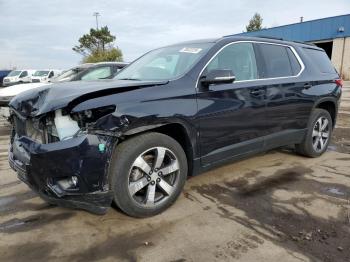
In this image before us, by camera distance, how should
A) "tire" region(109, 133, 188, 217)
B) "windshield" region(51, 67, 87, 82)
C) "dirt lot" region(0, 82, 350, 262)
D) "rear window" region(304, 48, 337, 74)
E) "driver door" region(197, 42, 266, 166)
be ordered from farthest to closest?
"windshield" region(51, 67, 87, 82) → "rear window" region(304, 48, 337, 74) → "driver door" region(197, 42, 266, 166) → "tire" region(109, 133, 188, 217) → "dirt lot" region(0, 82, 350, 262)

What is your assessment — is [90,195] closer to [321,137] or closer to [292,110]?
[292,110]

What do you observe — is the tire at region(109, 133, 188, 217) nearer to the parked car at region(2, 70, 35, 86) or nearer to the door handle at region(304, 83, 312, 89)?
the door handle at region(304, 83, 312, 89)

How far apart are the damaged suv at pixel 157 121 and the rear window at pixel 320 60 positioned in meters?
0.50

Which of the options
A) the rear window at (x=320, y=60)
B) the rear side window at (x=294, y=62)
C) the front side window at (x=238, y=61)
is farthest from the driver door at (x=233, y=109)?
the rear window at (x=320, y=60)

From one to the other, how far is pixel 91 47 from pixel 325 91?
47760mm

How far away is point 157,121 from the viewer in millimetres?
3322

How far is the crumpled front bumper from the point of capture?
2.92 meters

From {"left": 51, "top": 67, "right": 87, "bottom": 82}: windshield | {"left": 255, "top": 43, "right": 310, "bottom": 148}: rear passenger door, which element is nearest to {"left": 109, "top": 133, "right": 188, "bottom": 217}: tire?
{"left": 255, "top": 43, "right": 310, "bottom": 148}: rear passenger door

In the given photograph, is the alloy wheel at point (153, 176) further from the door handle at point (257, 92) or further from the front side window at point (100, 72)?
the front side window at point (100, 72)

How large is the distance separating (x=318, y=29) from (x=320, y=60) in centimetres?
3137

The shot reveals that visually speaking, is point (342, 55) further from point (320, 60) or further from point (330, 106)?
point (320, 60)

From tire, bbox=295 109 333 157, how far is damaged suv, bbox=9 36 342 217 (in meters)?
→ 0.29

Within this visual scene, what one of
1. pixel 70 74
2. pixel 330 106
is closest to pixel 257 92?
pixel 330 106

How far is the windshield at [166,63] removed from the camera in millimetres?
3934
